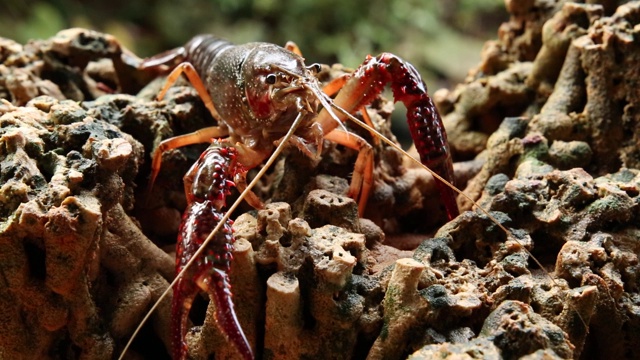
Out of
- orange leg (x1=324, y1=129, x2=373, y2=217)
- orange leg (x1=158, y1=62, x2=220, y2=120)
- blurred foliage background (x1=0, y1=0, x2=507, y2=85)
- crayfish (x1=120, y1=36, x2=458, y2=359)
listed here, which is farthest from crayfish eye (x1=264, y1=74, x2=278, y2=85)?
blurred foliage background (x1=0, y1=0, x2=507, y2=85)

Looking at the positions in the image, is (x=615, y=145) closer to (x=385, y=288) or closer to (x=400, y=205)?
(x=400, y=205)

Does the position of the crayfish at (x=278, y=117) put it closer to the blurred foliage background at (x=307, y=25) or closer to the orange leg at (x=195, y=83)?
the orange leg at (x=195, y=83)

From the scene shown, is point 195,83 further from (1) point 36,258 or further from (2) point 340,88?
(1) point 36,258

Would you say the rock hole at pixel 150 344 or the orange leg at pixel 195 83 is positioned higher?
the orange leg at pixel 195 83

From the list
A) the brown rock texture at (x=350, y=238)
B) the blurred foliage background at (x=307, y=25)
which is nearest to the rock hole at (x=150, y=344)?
the brown rock texture at (x=350, y=238)

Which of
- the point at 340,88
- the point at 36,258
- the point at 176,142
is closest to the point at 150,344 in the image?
the point at 36,258

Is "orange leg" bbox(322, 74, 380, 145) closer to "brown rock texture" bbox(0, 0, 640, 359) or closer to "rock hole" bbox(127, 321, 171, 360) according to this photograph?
"brown rock texture" bbox(0, 0, 640, 359)
